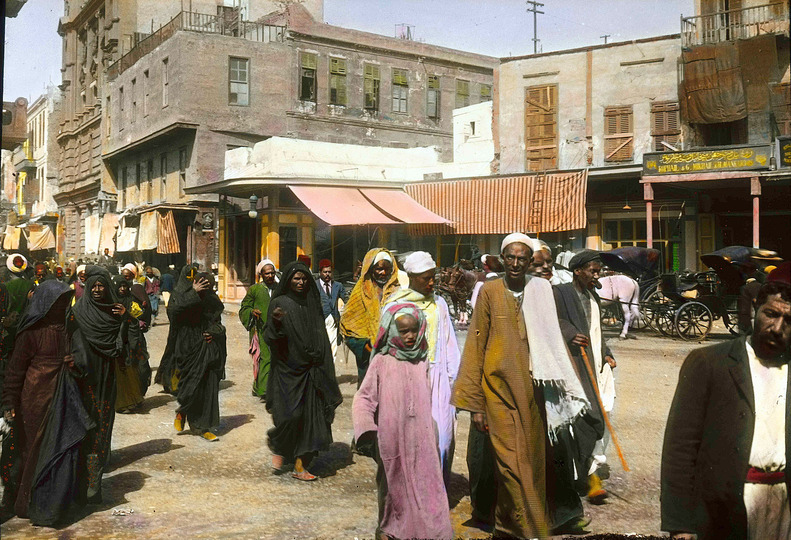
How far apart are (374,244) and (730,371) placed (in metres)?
21.5

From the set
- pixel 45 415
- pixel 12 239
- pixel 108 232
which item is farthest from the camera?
pixel 108 232

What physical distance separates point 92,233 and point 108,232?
115 inches

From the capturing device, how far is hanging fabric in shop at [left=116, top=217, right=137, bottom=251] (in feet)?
96.8

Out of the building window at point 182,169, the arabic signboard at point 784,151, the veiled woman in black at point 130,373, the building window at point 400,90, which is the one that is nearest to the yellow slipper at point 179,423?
the veiled woman in black at point 130,373

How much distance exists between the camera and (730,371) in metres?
2.55

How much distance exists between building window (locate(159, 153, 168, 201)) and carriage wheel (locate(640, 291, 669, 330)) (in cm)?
1832

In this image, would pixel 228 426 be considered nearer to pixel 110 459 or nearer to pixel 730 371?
pixel 110 459

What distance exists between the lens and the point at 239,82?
27.0m

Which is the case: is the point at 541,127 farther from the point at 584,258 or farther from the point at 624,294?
the point at 584,258

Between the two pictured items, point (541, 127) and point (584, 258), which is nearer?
point (584, 258)

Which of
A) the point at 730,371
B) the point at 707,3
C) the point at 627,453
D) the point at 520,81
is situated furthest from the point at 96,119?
the point at 730,371

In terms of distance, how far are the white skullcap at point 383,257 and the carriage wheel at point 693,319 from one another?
9180 millimetres

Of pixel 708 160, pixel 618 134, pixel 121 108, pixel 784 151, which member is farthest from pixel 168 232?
pixel 784 151

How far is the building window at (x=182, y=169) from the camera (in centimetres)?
2700
